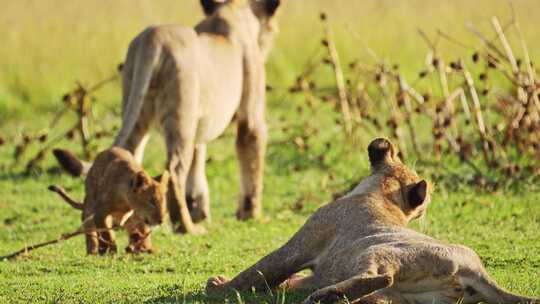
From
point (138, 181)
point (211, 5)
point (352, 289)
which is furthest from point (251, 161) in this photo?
point (352, 289)

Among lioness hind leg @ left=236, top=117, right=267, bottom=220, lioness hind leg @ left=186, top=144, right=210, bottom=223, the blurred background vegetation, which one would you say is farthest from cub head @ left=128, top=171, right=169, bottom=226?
the blurred background vegetation

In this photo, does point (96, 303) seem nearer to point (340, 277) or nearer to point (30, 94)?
point (340, 277)

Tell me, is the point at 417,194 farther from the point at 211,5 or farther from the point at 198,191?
the point at 211,5

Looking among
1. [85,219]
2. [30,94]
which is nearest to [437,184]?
[85,219]

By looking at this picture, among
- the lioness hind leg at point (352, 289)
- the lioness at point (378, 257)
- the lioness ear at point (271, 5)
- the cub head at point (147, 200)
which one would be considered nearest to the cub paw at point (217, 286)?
the lioness at point (378, 257)

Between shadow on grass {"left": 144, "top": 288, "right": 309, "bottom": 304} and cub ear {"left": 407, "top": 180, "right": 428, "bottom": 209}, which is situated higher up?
cub ear {"left": 407, "top": 180, "right": 428, "bottom": 209}

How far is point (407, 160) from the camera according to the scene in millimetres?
12086

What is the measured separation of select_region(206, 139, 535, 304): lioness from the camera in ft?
18.9

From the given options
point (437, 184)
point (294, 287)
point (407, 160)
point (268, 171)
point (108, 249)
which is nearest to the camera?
point (294, 287)

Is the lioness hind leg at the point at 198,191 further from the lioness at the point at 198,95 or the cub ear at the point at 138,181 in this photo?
the cub ear at the point at 138,181

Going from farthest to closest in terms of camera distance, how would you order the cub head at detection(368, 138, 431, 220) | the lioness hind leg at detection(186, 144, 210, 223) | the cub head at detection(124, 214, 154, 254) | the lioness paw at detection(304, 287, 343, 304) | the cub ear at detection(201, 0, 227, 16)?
the cub ear at detection(201, 0, 227, 16), the lioness hind leg at detection(186, 144, 210, 223), the cub head at detection(124, 214, 154, 254), the cub head at detection(368, 138, 431, 220), the lioness paw at detection(304, 287, 343, 304)

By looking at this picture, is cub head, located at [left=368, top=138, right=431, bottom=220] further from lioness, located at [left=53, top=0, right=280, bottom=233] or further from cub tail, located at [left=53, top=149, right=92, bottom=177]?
cub tail, located at [left=53, top=149, right=92, bottom=177]

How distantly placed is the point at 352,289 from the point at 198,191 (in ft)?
18.1

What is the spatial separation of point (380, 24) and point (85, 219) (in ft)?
39.7
